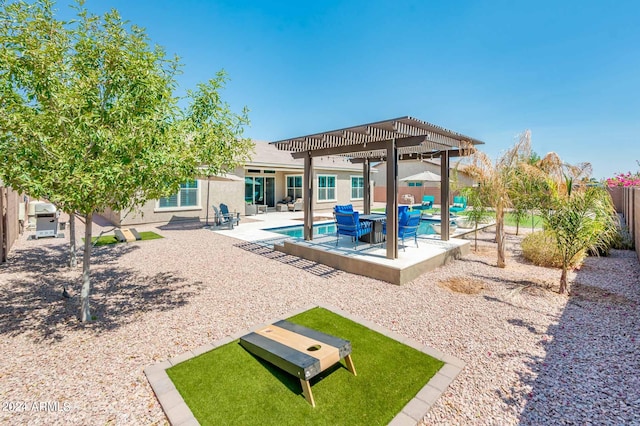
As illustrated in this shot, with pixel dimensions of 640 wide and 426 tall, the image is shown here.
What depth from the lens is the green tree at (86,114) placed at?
3674 mm

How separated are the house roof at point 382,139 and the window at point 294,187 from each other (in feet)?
43.0

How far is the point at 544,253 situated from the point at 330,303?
6.70m

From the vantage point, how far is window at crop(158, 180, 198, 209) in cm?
1659

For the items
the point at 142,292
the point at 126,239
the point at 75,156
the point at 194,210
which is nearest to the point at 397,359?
the point at 75,156

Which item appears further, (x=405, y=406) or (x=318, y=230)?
(x=318, y=230)

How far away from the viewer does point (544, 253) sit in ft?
27.4

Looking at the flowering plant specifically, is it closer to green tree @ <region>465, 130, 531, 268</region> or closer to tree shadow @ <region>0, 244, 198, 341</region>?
green tree @ <region>465, 130, 531, 268</region>

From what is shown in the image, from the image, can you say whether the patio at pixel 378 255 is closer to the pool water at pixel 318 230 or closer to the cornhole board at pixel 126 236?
the pool water at pixel 318 230

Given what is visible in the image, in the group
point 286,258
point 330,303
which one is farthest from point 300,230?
point 330,303

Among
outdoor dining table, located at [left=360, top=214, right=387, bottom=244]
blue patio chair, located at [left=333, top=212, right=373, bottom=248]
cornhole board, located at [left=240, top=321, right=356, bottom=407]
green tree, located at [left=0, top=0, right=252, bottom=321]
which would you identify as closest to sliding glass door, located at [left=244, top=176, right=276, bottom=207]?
outdoor dining table, located at [left=360, top=214, right=387, bottom=244]

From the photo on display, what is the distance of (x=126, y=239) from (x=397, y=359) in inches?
444

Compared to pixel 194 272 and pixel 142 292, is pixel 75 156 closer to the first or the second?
pixel 142 292

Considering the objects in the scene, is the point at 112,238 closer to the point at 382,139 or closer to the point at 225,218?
the point at 225,218

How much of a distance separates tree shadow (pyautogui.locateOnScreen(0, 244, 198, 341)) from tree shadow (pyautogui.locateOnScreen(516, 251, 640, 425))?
18.5ft
